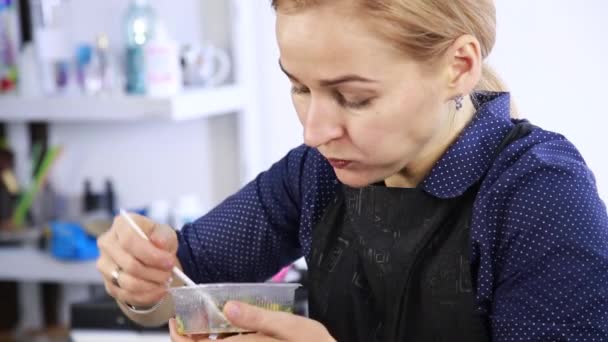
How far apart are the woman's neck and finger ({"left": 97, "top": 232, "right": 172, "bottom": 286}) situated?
34cm

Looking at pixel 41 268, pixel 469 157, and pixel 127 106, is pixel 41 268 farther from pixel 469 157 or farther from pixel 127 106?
pixel 469 157

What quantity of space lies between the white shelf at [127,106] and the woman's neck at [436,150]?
1.00 meters

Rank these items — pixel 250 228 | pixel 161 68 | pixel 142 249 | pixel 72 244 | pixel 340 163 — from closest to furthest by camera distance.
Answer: pixel 340 163 → pixel 142 249 → pixel 250 228 → pixel 161 68 → pixel 72 244

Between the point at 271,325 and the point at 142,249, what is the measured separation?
31cm

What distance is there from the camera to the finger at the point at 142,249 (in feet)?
3.67

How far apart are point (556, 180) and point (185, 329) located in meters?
0.44

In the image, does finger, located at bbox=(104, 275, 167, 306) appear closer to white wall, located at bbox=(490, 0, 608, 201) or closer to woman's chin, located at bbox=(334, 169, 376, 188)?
woman's chin, located at bbox=(334, 169, 376, 188)

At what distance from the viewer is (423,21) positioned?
92 cm

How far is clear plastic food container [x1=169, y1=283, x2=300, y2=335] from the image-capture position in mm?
915

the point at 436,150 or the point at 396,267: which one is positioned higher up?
the point at 436,150

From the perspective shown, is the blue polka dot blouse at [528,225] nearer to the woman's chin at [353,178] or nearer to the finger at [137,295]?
the woman's chin at [353,178]

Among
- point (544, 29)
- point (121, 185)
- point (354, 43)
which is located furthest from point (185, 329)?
point (121, 185)

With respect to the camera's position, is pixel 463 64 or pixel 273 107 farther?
pixel 273 107

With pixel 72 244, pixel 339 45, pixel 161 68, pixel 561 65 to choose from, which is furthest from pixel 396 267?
pixel 72 244
